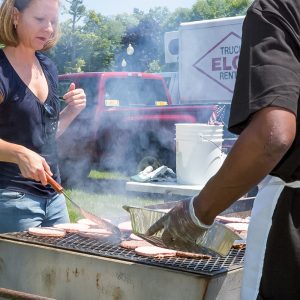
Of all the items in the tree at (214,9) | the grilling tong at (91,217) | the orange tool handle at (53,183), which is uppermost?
the tree at (214,9)

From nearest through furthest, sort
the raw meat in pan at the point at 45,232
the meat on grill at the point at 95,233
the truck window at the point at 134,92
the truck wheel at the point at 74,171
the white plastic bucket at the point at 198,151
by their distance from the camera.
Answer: the raw meat in pan at the point at 45,232 → the meat on grill at the point at 95,233 → the white plastic bucket at the point at 198,151 → the truck wheel at the point at 74,171 → the truck window at the point at 134,92

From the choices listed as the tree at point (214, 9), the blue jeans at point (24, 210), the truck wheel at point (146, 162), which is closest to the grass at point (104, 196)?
the truck wheel at point (146, 162)

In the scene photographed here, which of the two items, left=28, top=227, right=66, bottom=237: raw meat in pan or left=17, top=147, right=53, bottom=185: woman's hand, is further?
left=28, top=227, right=66, bottom=237: raw meat in pan

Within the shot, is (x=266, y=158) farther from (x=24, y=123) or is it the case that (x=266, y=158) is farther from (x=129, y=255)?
(x=24, y=123)

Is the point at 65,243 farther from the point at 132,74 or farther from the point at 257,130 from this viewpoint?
the point at 132,74

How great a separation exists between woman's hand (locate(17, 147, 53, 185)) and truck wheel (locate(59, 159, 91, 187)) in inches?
245

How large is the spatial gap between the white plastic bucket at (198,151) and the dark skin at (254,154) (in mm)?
3844

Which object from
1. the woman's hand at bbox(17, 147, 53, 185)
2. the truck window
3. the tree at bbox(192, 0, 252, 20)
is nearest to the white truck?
the truck window

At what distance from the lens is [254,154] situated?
1.37m

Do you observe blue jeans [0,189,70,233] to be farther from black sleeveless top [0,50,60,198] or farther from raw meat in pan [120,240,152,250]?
raw meat in pan [120,240,152,250]

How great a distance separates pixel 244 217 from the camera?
136 inches

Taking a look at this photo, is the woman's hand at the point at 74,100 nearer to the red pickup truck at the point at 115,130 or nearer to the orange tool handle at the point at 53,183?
the orange tool handle at the point at 53,183

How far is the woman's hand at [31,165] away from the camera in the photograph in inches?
92.9

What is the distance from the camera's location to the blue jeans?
254 centimetres
